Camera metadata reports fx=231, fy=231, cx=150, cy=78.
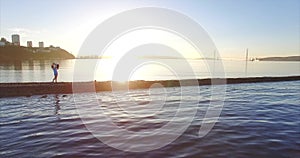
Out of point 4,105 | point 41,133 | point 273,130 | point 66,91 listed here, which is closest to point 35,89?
point 66,91

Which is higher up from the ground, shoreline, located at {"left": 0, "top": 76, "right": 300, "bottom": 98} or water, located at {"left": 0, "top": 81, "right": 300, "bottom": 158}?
shoreline, located at {"left": 0, "top": 76, "right": 300, "bottom": 98}

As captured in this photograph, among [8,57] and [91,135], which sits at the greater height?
[8,57]

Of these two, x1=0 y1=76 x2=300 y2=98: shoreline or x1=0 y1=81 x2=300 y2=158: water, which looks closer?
x1=0 y1=81 x2=300 y2=158: water

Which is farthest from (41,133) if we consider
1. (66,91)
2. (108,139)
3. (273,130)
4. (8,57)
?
(8,57)

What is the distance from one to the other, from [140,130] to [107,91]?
1924cm

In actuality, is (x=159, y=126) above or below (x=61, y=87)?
below

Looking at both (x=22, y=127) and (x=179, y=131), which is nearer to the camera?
(x=179, y=131)

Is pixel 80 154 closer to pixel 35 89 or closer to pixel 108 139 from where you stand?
pixel 108 139

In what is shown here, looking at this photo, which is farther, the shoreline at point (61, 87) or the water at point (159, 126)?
the shoreline at point (61, 87)

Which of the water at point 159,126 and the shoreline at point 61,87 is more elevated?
the shoreline at point 61,87

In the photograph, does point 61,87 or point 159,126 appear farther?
point 61,87

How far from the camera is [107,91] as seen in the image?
30344mm

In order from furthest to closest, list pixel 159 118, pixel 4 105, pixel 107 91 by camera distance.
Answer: pixel 107 91, pixel 4 105, pixel 159 118

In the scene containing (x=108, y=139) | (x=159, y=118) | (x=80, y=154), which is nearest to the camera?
(x=80, y=154)
